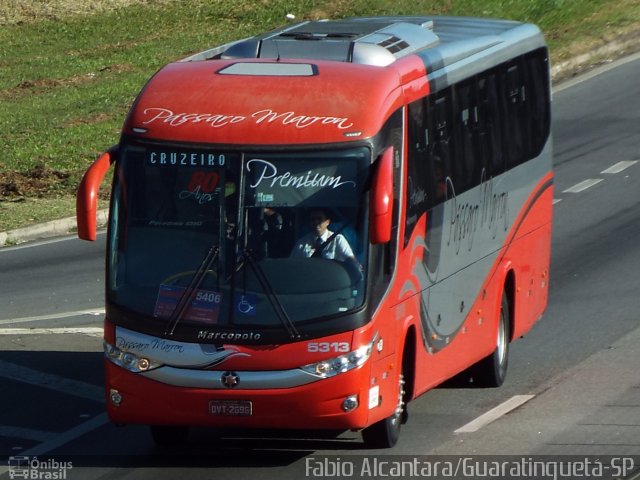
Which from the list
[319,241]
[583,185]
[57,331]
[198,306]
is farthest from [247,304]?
[583,185]

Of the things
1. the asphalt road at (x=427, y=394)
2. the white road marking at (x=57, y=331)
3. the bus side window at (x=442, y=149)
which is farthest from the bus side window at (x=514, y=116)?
the white road marking at (x=57, y=331)

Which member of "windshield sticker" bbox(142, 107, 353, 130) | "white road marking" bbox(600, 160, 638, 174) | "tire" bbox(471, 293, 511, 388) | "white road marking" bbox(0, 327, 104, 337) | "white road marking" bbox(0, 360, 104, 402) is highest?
"windshield sticker" bbox(142, 107, 353, 130)

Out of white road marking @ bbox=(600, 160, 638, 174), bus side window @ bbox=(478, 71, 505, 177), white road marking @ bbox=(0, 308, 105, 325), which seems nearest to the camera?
bus side window @ bbox=(478, 71, 505, 177)

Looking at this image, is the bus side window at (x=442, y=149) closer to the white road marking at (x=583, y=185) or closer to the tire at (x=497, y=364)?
the tire at (x=497, y=364)

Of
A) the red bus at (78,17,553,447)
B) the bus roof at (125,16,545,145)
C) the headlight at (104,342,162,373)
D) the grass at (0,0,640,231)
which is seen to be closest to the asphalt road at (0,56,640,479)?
the red bus at (78,17,553,447)

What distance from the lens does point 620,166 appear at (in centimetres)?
2650

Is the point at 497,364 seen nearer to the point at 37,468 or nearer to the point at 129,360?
the point at 129,360

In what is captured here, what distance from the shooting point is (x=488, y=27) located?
15.6m

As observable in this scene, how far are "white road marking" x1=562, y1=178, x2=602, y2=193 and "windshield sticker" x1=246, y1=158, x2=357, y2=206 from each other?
46.2 feet

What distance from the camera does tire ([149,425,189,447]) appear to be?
12.3 meters

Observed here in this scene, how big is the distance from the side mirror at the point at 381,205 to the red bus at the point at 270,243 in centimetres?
1

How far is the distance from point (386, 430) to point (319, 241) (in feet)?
5.93

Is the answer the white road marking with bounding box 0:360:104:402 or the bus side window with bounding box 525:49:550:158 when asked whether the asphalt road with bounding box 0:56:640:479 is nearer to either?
the white road marking with bounding box 0:360:104:402

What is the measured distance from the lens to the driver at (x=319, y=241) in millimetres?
11227
